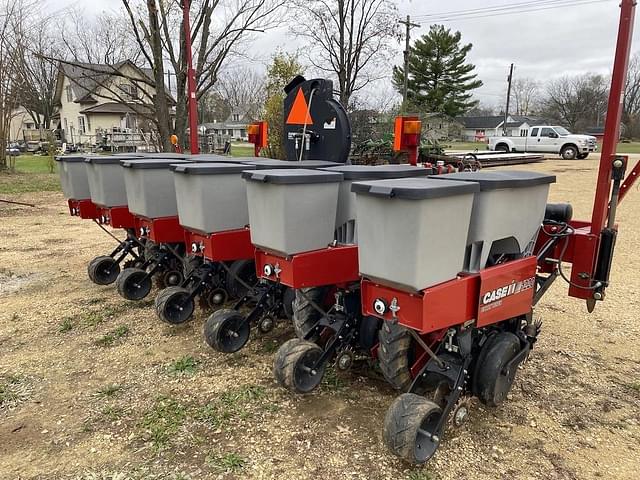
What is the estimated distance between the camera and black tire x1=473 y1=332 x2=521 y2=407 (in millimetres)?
2568

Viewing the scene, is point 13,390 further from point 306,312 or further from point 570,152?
point 570,152

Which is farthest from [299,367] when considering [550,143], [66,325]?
[550,143]

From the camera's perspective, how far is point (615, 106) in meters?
2.71

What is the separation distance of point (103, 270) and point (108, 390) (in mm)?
2359

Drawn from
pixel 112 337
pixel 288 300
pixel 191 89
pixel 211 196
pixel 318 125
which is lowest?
pixel 112 337

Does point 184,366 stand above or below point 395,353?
below

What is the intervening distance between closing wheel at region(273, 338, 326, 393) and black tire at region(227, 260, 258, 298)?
43.7 inches

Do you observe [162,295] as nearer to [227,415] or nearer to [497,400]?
[227,415]

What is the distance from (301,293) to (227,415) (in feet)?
2.57

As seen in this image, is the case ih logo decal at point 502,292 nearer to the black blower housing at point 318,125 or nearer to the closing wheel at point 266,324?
the closing wheel at point 266,324

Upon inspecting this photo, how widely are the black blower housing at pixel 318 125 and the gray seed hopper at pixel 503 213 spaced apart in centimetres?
211

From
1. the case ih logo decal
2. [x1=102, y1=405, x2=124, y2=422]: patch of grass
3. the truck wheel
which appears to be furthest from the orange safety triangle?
the truck wheel

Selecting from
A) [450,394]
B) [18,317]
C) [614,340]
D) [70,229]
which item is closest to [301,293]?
[450,394]

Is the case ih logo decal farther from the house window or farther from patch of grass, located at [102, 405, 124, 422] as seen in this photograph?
the house window
